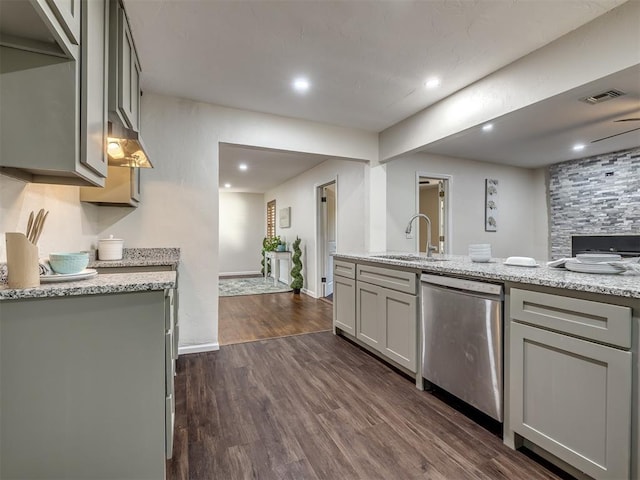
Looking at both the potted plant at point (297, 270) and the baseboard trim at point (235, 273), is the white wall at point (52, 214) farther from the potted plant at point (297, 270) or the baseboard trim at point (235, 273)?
the baseboard trim at point (235, 273)

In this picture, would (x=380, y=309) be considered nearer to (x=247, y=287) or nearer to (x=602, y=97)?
(x=602, y=97)

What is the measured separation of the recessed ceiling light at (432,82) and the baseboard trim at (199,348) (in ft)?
10.1

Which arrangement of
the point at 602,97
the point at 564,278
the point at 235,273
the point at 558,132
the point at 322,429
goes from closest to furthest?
the point at 564,278, the point at 322,429, the point at 602,97, the point at 558,132, the point at 235,273

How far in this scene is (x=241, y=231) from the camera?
334 inches

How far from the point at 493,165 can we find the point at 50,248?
588 centimetres

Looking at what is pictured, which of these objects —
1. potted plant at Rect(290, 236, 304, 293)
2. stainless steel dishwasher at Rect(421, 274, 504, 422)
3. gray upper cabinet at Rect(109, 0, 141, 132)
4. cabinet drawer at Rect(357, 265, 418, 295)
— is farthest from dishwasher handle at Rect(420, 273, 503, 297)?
potted plant at Rect(290, 236, 304, 293)

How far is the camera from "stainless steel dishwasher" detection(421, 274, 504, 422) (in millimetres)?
1722

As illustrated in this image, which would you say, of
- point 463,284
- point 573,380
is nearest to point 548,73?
point 463,284

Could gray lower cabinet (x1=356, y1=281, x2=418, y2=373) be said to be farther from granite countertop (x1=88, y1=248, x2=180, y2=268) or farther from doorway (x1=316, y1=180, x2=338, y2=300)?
doorway (x1=316, y1=180, x2=338, y2=300)

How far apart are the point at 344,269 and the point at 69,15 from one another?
2.69 meters

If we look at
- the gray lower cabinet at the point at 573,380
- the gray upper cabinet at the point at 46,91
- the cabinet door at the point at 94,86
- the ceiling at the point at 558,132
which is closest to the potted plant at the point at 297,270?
the ceiling at the point at 558,132

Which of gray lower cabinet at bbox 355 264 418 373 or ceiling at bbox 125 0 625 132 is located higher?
ceiling at bbox 125 0 625 132

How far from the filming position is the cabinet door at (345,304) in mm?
3114

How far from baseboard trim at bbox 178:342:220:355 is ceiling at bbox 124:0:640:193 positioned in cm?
236
